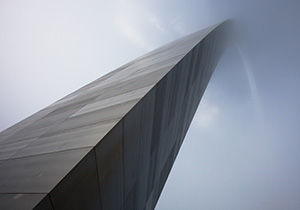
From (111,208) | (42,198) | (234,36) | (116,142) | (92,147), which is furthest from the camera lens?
(234,36)

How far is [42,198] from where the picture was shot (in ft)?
10.5

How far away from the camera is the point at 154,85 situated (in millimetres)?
7477

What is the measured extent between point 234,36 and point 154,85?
202ft

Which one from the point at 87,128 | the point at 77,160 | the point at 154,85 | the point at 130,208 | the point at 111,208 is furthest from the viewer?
the point at 130,208

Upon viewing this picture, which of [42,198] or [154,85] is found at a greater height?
[154,85]

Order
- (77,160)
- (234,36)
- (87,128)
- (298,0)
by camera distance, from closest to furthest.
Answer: (77,160) < (87,128) < (298,0) < (234,36)

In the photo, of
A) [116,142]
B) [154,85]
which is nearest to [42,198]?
[116,142]

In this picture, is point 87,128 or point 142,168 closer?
point 87,128

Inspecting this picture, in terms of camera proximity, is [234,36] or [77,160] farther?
[234,36]

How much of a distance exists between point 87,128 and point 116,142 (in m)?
1.07

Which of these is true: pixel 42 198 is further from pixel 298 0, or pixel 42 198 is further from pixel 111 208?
pixel 298 0

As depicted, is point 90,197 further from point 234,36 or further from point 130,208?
point 234,36

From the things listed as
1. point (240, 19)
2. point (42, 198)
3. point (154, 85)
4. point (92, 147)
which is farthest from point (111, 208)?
point (240, 19)

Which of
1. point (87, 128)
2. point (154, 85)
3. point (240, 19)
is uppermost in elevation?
point (240, 19)
